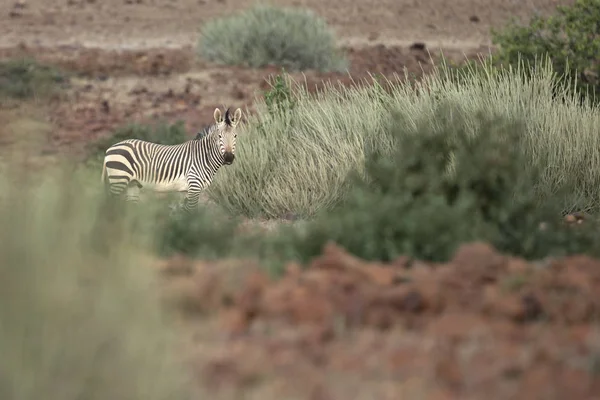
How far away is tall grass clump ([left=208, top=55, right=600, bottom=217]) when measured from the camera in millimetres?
11125

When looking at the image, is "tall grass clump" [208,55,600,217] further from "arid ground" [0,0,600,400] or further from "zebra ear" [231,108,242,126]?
"arid ground" [0,0,600,400]

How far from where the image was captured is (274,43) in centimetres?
2556

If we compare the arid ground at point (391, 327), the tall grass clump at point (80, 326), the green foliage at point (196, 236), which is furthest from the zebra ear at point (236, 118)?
the tall grass clump at point (80, 326)

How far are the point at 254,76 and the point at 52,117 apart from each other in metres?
6.22

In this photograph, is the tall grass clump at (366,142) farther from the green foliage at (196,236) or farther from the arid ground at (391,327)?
the arid ground at (391,327)

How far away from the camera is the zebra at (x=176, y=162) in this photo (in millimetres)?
10680

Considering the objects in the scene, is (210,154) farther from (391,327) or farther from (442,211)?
(391,327)

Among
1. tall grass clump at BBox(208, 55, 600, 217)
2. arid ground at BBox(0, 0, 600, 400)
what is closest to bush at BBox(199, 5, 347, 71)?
tall grass clump at BBox(208, 55, 600, 217)

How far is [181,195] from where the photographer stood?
37.0 ft

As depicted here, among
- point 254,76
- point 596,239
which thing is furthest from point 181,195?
point 254,76

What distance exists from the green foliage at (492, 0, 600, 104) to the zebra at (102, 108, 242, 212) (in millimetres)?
4273

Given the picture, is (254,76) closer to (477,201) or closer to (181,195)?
(181,195)

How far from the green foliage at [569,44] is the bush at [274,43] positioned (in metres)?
10.6

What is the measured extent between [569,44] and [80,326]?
1121 centimetres
